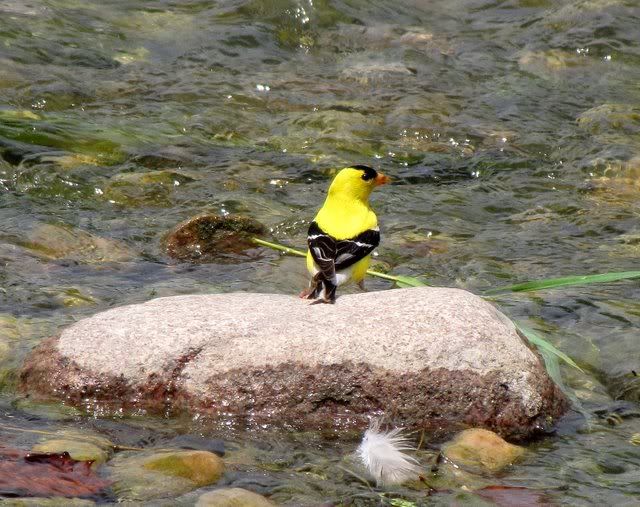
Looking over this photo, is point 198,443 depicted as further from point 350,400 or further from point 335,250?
point 335,250

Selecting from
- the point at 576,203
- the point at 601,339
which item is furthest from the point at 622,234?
the point at 601,339

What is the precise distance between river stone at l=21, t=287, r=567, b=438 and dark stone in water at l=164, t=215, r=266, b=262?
95.1 inches

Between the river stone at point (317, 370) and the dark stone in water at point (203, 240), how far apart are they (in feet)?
7.93

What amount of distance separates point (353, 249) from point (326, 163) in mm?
3533

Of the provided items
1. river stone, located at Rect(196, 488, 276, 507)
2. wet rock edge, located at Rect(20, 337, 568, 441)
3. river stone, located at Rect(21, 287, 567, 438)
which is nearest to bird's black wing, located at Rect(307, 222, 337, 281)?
river stone, located at Rect(21, 287, 567, 438)

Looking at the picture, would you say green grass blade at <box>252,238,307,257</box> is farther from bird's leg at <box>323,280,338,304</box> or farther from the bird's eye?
bird's leg at <box>323,280,338,304</box>

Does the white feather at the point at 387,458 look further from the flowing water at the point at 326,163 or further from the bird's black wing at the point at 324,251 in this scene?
the bird's black wing at the point at 324,251

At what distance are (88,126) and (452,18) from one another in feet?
20.2

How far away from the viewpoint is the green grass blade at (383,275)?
22.3 ft

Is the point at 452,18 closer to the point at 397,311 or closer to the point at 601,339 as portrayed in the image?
the point at 601,339

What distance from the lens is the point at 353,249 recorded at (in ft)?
21.5

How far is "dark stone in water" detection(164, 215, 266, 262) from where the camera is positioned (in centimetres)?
779

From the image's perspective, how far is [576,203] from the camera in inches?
362

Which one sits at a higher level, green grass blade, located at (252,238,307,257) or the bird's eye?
the bird's eye
